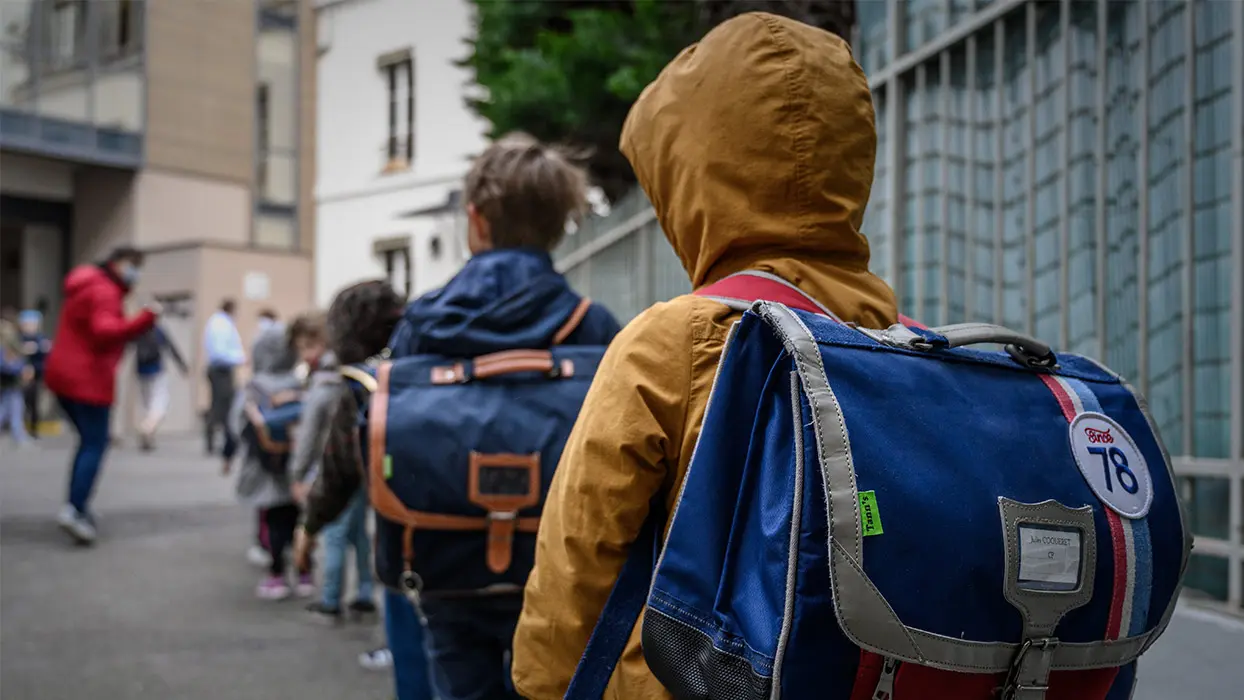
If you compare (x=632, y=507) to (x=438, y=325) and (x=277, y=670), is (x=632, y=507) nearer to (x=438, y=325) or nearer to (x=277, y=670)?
(x=438, y=325)

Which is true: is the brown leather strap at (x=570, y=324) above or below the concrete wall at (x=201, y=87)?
below

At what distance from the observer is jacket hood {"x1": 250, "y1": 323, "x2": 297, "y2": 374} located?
6.46 m

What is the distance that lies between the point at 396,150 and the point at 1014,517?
1723 centimetres

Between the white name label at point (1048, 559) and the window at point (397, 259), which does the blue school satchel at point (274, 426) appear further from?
the window at point (397, 259)

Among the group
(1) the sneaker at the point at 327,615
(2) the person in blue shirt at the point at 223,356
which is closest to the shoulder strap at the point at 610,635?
(1) the sneaker at the point at 327,615

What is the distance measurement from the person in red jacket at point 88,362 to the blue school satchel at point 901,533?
21.7 feet

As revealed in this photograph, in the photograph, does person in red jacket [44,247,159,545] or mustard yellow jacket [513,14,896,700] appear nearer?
mustard yellow jacket [513,14,896,700]

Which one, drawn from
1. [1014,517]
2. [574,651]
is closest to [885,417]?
[1014,517]

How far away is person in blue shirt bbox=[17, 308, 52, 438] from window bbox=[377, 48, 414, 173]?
6.00 metres

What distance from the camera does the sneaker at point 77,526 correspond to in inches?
288

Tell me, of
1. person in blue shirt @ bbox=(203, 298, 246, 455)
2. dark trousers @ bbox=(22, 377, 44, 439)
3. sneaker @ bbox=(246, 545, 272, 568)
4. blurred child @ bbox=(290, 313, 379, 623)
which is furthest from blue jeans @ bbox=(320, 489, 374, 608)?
dark trousers @ bbox=(22, 377, 44, 439)

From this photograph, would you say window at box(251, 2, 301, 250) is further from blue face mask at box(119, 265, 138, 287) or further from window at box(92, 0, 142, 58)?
blue face mask at box(119, 265, 138, 287)

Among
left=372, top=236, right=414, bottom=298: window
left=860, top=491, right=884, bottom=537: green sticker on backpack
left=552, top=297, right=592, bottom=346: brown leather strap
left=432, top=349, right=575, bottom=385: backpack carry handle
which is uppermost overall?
left=372, top=236, right=414, bottom=298: window

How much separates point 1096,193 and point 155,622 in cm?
470
